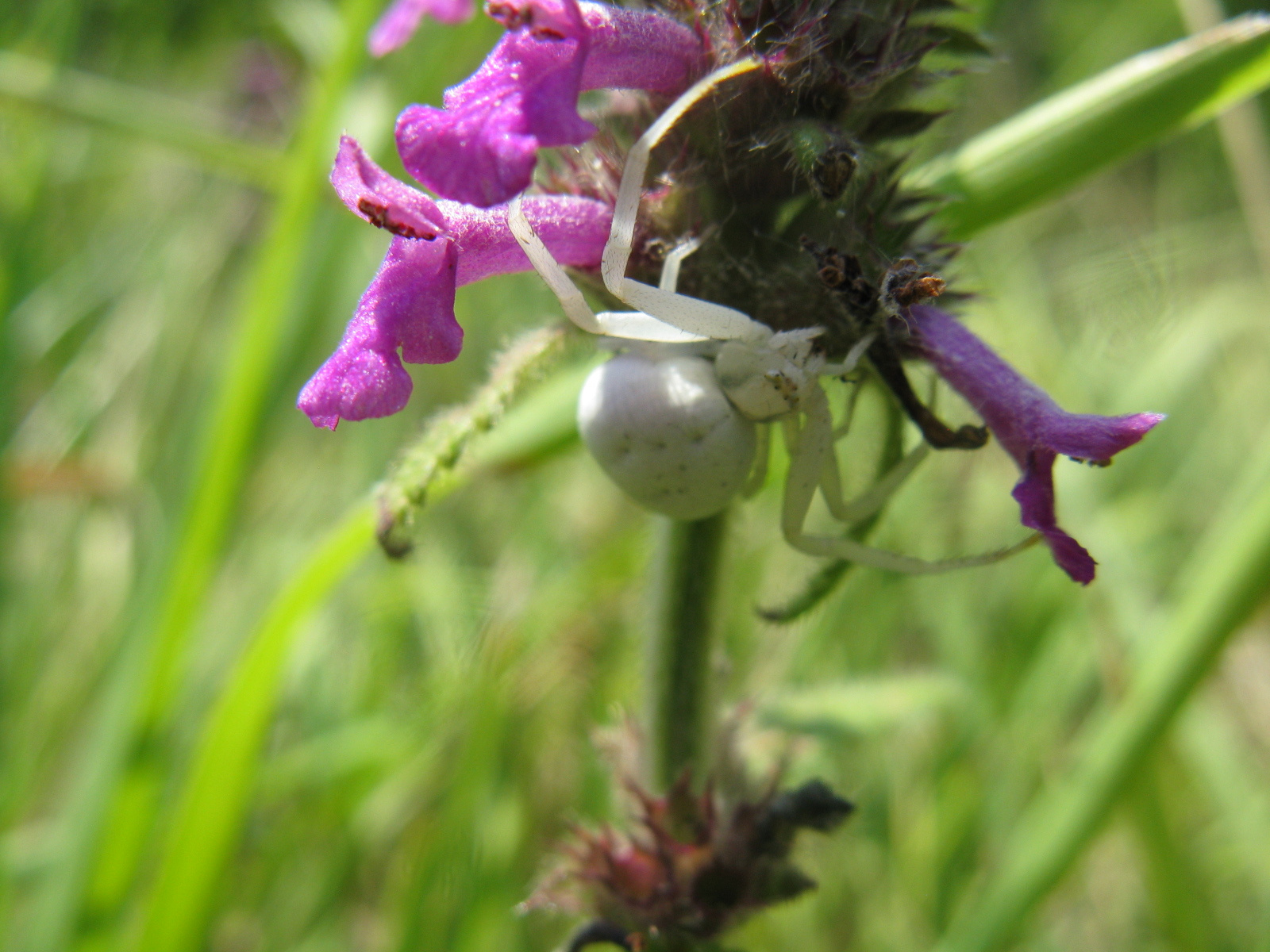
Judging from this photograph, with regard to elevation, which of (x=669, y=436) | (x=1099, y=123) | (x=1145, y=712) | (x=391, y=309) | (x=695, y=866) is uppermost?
(x=391, y=309)

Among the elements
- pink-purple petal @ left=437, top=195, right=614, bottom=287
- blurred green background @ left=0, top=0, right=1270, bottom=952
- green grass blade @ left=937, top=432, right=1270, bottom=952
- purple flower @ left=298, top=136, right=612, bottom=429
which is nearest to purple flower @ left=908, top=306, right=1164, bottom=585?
blurred green background @ left=0, top=0, right=1270, bottom=952

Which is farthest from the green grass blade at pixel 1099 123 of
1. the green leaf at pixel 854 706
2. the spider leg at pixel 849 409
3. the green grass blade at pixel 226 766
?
the green grass blade at pixel 226 766

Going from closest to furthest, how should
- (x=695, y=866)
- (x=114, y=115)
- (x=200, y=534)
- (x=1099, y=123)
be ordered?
(x=695, y=866), (x=1099, y=123), (x=200, y=534), (x=114, y=115)

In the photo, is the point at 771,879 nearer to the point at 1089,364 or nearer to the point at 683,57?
the point at 683,57

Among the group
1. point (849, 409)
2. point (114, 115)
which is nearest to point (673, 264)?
point (849, 409)

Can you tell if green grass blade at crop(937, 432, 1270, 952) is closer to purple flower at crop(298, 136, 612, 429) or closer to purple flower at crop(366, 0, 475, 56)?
purple flower at crop(298, 136, 612, 429)

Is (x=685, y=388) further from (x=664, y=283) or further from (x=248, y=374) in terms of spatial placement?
(x=248, y=374)

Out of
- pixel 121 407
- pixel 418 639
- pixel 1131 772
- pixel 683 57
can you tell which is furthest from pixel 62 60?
pixel 1131 772
